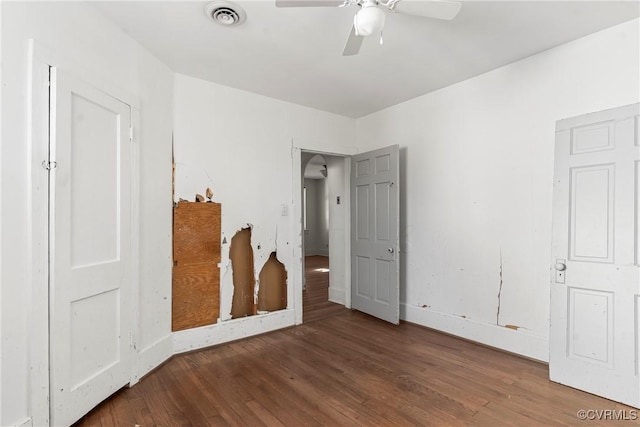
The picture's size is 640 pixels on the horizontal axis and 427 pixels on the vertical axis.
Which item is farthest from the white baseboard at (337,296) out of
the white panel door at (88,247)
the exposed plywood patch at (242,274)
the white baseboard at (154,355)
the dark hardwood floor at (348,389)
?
the white panel door at (88,247)

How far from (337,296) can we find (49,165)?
387 cm

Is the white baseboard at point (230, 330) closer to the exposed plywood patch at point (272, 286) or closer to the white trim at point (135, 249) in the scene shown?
the exposed plywood patch at point (272, 286)

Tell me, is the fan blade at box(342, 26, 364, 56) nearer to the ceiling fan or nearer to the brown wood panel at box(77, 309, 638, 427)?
the ceiling fan

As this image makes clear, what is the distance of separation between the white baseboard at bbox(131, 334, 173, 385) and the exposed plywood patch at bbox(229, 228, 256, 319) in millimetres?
679

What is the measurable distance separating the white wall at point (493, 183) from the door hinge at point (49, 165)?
3.41 m

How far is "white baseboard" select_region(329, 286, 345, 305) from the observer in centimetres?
480

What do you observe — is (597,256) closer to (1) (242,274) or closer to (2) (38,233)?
(1) (242,274)


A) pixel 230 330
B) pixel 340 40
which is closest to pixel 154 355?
pixel 230 330

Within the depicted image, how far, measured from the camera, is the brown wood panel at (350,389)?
6.75 feet

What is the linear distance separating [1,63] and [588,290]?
396 cm

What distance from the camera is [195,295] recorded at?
3.18m

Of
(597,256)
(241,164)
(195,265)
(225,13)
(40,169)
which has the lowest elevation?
(195,265)

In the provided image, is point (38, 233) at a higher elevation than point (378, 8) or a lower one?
lower

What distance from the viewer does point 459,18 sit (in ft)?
7.45
